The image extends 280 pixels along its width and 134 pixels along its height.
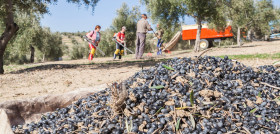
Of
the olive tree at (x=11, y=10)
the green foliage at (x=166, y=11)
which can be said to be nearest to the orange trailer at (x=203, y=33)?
the green foliage at (x=166, y=11)

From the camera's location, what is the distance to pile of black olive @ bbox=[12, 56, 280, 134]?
6.56ft

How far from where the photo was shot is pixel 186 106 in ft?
6.86

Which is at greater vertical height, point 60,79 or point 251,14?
point 251,14

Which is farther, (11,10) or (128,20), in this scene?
(128,20)

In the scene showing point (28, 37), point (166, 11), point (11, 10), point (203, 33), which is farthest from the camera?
point (28, 37)

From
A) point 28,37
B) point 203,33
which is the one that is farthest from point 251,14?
point 28,37

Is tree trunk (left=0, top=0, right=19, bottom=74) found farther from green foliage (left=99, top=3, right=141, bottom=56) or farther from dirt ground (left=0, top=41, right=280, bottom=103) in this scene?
green foliage (left=99, top=3, right=141, bottom=56)

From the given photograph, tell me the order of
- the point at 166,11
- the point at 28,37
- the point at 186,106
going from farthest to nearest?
the point at 28,37
the point at 166,11
the point at 186,106

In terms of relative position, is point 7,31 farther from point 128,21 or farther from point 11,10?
point 128,21

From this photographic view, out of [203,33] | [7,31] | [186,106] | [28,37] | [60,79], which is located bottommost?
[60,79]

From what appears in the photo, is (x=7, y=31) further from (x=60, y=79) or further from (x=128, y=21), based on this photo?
(x=128, y=21)

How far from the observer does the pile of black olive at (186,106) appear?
6.56 feet

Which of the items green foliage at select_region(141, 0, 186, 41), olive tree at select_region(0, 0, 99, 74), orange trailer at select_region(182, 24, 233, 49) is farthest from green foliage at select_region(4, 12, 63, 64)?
orange trailer at select_region(182, 24, 233, 49)

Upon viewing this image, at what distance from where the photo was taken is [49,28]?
3519cm
